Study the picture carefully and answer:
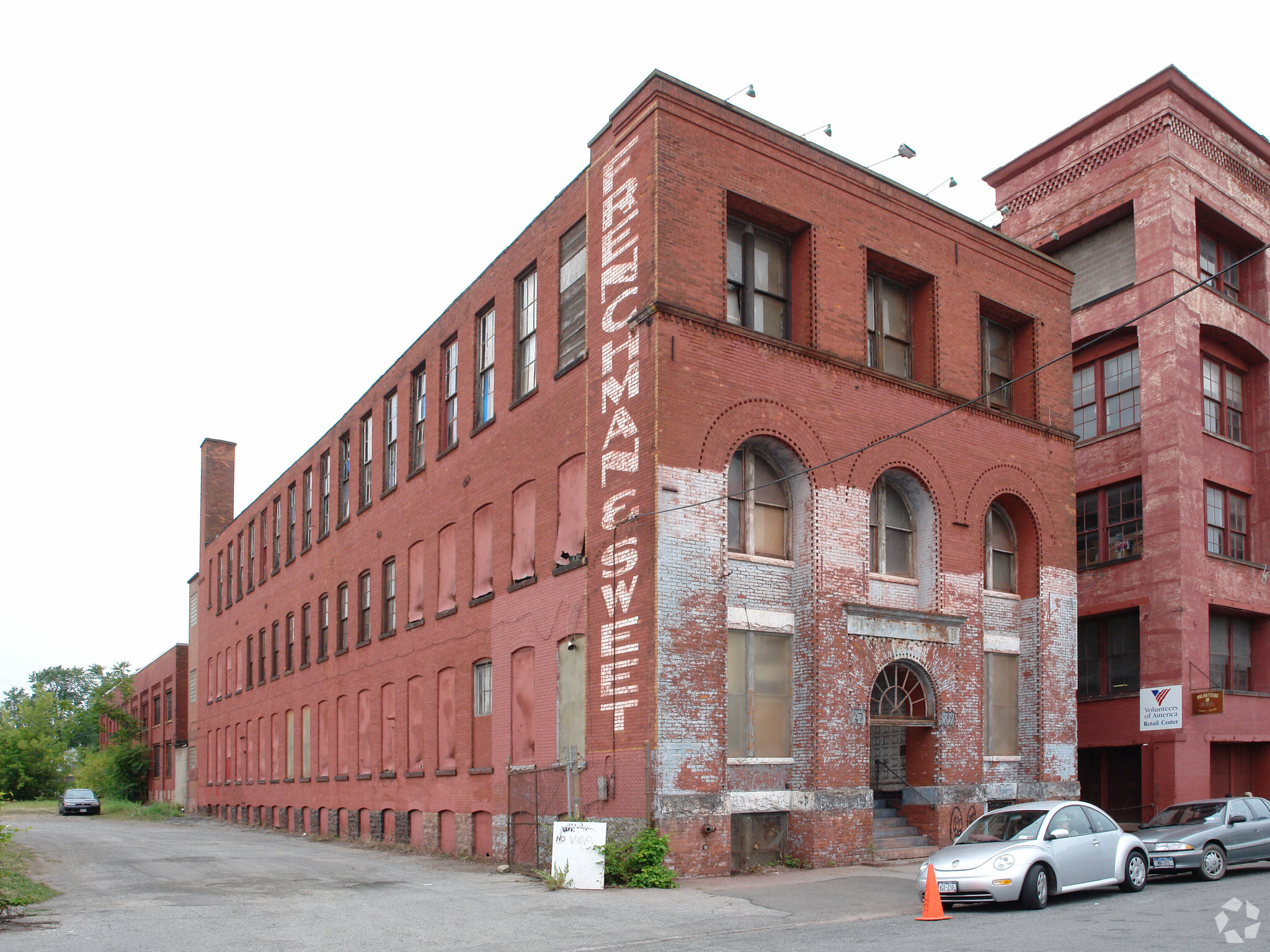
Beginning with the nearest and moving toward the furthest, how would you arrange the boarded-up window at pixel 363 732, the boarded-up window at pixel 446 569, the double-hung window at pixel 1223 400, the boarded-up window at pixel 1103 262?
1. the boarded-up window at pixel 446 569
2. the double-hung window at pixel 1223 400
3. the boarded-up window at pixel 1103 262
4. the boarded-up window at pixel 363 732

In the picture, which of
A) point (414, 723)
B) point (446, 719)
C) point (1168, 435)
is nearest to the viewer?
point (446, 719)

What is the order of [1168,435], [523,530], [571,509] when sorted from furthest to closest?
1. [1168,435]
2. [523,530]
3. [571,509]

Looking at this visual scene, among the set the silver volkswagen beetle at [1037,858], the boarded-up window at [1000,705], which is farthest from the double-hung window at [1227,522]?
the silver volkswagen beetle at [1037,858]

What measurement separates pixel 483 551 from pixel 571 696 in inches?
215

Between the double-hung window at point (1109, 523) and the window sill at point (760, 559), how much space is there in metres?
12.4

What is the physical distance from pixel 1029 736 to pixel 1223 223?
15.9 metres

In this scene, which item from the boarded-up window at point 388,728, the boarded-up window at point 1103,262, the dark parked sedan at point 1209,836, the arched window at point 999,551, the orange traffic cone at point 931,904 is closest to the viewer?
the orange traffic cone at point 931,904

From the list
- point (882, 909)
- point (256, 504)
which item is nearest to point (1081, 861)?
point (882, 909)

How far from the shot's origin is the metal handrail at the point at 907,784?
21672 mm

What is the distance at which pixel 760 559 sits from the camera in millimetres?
20344

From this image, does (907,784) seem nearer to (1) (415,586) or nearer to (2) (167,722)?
(1) (415,586)

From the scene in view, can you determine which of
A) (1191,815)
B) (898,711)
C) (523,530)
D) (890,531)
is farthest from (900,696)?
(523,530)

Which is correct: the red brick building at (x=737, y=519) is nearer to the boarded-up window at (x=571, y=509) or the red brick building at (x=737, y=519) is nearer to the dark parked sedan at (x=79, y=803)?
the boarded-up window at (x=571, y=509)

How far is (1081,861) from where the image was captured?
15258 millimetres
